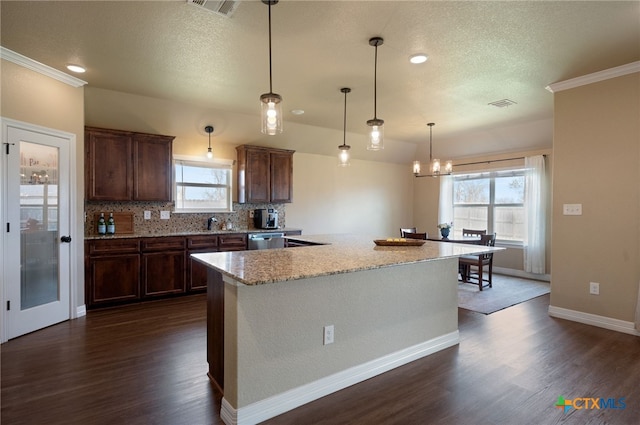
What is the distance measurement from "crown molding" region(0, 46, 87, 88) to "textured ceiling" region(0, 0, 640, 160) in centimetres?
9

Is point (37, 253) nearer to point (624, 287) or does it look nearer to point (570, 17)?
point (570, 17)

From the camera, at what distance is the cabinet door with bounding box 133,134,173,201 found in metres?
4.70

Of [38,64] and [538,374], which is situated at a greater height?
[38,64]

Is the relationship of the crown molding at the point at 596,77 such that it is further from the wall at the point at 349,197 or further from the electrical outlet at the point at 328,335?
the electrical outlet at the point at 328,335

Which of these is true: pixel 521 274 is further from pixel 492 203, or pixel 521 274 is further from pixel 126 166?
pixel 126 166

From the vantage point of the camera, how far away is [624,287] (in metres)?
3.46

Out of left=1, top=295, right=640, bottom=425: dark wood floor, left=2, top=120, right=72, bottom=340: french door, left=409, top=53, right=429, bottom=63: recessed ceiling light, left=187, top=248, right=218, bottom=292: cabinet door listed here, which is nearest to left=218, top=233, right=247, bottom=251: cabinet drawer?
left=187, top=248, right=218, bottom=292: cabinet door

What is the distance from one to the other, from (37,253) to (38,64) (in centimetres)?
186

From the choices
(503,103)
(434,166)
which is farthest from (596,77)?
(434,166)

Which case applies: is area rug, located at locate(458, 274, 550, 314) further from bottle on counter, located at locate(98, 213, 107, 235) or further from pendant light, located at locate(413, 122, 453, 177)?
bottle on counter, located at locate(98, 213, 107, 235)

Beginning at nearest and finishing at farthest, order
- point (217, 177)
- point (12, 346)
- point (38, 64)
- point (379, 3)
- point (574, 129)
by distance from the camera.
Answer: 1. point (379, 3)
2. point (12, 346)
3. point (38, 64)
4. point (574, 129)
5. point (217, 177)

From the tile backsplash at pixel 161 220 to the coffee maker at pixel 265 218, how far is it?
17 cm

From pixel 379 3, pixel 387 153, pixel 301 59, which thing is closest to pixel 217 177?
pixel 301 59

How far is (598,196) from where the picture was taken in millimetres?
3615
